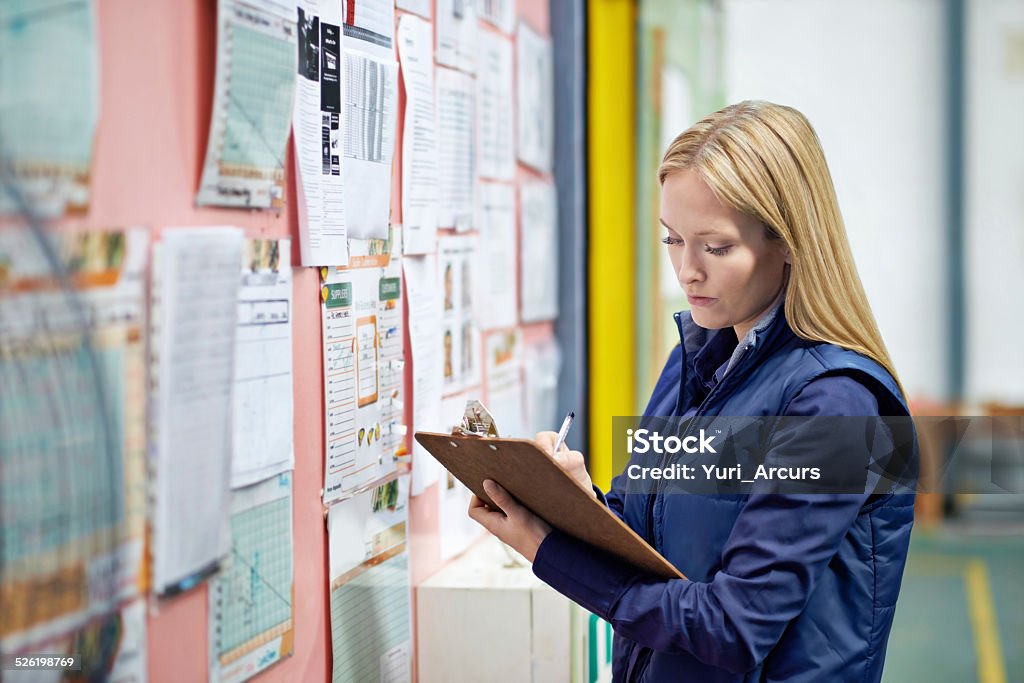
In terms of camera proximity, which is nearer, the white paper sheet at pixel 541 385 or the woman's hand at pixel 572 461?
the woman's hand at pixel 572 461

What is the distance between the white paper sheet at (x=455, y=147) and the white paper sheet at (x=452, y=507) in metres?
0.34

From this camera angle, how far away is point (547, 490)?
124 cm

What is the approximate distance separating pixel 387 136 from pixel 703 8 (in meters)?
1.88

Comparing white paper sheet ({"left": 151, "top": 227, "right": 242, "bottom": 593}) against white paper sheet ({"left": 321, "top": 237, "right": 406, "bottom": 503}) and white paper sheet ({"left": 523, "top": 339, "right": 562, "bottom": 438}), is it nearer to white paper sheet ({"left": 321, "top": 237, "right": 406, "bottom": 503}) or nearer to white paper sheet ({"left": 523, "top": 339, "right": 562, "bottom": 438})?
white paper sheet ({"left": 321, "top": 237, "right": 406, "bottom": 503})

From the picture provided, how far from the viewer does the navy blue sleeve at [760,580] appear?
3.86 ft

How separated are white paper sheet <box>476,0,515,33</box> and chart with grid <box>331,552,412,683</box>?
1.11 meters

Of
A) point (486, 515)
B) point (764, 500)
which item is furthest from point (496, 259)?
point (764, 500)

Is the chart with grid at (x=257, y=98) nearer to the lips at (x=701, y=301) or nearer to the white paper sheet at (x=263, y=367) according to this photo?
the white paper sheet at (x=263, y=367)

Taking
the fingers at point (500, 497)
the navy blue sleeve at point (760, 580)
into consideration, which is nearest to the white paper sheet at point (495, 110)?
the fingers at point (500, 497)

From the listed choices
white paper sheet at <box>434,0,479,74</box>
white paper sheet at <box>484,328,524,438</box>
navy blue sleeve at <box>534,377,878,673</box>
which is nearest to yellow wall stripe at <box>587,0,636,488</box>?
white paper sheet at <box>484,328,524,438</box>

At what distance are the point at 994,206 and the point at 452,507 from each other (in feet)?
13.3

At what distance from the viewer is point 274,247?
130cm

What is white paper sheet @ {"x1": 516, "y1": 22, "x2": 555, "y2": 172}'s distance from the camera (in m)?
2.43

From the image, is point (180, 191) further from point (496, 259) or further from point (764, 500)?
point (496, 259)
